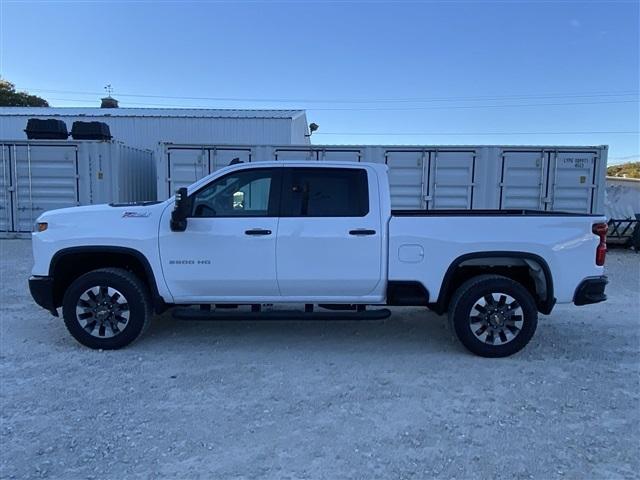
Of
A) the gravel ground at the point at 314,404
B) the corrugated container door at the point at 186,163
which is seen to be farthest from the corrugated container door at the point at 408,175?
the gravel ground at the point at 314,404

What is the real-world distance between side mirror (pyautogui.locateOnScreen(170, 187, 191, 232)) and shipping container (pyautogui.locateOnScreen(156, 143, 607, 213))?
7947 millimetres

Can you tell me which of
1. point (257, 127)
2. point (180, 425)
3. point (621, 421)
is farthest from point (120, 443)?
point (257, 127)

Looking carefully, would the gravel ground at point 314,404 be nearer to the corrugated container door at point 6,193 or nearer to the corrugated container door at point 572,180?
the corrugated container door at point 572,180

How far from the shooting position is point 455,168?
12.4m

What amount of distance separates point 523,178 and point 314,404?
10.6m

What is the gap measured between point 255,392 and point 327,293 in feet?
4.11

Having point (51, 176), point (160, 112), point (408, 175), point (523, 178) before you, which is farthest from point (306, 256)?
point (160, 112)

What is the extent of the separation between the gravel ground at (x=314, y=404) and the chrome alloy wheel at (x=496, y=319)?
0.78ft

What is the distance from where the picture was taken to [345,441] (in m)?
3.17

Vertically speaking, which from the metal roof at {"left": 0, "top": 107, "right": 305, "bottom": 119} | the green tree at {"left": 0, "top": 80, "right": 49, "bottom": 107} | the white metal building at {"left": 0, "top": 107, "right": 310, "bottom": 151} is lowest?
the white metal building at {"left": 0, "top": 107, "right": 310, "bottom": 151}

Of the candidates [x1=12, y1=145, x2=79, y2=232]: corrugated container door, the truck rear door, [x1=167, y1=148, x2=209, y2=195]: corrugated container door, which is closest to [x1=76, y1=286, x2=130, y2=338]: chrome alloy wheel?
the truck rear door

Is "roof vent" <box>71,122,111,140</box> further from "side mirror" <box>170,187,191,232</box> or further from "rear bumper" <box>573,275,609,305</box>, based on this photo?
"rear bumper" <box>573,275,609,305</box>

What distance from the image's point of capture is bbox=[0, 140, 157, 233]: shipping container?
13.2 m

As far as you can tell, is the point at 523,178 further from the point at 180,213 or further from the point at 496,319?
the point at 180,213
